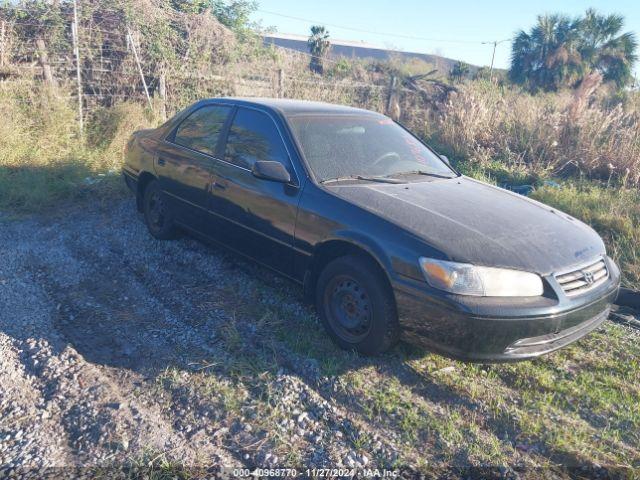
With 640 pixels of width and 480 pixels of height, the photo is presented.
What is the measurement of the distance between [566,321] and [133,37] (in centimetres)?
935

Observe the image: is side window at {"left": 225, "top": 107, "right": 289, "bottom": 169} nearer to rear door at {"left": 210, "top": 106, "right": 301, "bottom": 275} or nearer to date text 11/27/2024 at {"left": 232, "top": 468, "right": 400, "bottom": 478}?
rear door at {"left": 210, "top": 106, "right": 301, "bottom": 275}

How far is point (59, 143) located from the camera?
8.49 metres

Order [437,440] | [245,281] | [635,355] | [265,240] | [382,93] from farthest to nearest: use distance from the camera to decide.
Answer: [382,93] → [245,281] → [265,240] → [635,355] → [437,440]

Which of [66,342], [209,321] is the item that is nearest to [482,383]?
[209,321]

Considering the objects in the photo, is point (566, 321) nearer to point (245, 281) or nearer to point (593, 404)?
point (593, 404)

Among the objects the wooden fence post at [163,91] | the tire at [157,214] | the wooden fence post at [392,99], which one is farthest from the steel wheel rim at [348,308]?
the wooden fence post at [392,99]

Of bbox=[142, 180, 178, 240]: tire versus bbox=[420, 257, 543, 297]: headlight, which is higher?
bbox=[420, 257, 543, 297]: headlight

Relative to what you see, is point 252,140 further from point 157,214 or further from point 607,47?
point 607,47

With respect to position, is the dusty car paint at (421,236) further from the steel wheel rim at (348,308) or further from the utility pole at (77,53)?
the utility pole at (77,53)

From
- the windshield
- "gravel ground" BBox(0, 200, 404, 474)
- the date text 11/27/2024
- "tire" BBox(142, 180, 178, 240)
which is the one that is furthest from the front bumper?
"tire" BBox(142, 180, 178, 240)

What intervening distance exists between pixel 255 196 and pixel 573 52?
79.0 feet

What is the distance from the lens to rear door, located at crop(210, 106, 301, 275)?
3908mm

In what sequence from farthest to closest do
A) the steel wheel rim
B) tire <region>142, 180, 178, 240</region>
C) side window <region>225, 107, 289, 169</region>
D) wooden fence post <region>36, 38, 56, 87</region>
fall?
wooden fence post <region>36, 38, 56, 87</region> → tire <region>142, 180, 178, 240</region> → side window <region>225, 107, 289, 169</region> → the steel wheel rim

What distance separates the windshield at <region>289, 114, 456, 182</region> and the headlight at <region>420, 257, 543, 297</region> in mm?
1201
